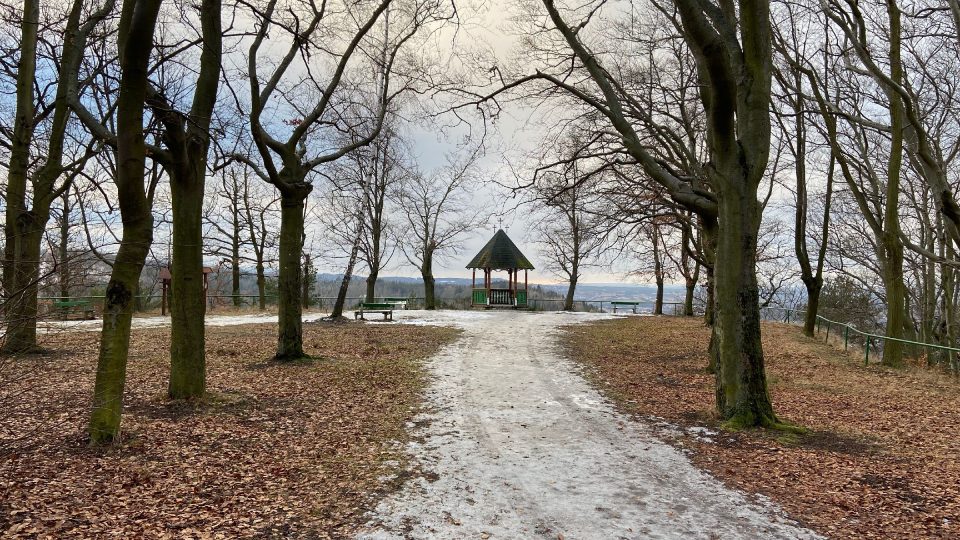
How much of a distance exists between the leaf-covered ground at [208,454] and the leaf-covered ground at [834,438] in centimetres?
351

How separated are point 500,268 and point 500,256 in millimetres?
674

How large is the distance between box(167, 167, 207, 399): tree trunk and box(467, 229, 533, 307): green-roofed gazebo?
916 inches

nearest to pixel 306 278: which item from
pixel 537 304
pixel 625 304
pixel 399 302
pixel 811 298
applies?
pixel 399 302

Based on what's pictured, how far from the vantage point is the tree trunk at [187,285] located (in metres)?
6.82

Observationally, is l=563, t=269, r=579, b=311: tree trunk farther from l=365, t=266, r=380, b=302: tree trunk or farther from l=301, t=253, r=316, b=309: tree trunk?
l=301, t=253, r=316, b=309: tree trunk

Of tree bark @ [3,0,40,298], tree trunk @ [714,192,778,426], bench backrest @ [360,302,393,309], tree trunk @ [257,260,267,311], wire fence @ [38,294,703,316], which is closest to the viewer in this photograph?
tree trunk @ [714,192,778,426]

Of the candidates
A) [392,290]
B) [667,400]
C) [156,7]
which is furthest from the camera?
[392,290]

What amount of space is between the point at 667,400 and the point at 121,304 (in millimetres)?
7301

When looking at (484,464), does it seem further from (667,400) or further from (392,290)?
(392,290)

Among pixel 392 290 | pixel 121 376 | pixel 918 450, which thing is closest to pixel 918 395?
pixel 918 450

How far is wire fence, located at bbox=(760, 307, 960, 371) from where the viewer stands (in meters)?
12.1

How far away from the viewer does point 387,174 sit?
26953mm

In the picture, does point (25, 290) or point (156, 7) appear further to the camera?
point (156, 7)

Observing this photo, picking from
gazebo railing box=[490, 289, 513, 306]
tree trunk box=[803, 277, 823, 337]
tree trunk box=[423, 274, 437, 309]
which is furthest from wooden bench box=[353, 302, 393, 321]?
tree trunk box=[803, 277, 823, 337]
